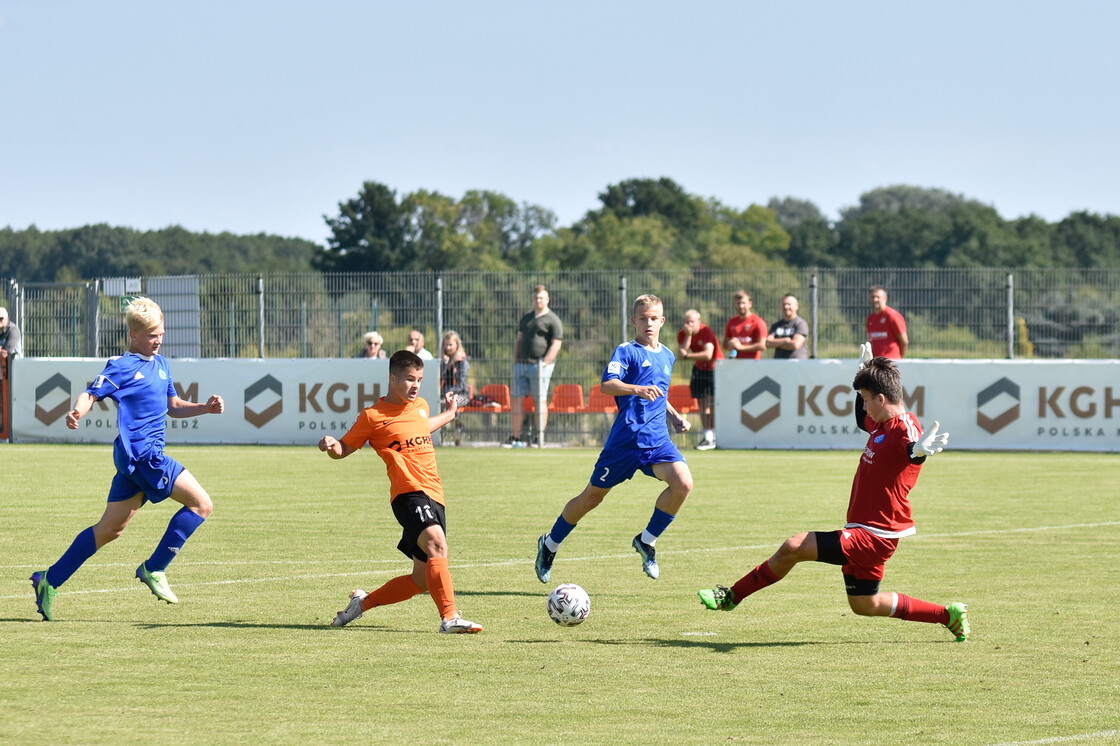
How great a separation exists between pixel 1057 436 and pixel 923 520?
8.47m

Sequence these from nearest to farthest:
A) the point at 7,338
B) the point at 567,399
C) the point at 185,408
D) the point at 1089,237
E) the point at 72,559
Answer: the point at 72,559, the point at 185,408, the point at 7,338, the point at 567,399, the point at 1089,237

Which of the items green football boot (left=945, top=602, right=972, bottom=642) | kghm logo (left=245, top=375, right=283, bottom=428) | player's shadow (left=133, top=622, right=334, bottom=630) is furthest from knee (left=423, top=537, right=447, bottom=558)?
kghm logo (left=245, top=375, right=283, bottom=428)

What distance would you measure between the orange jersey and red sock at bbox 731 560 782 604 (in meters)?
1.70

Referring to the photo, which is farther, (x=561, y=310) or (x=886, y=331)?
(x=561, y=310)

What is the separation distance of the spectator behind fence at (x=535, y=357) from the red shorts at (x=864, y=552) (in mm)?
14290

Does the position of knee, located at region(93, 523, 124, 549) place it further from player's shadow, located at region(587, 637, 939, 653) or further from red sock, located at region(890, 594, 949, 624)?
red sock, located at region(890, 594, 949, 624)

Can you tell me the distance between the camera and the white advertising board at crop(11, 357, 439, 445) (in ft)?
73.0

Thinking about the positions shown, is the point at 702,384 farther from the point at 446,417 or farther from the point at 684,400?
the point at 446,417

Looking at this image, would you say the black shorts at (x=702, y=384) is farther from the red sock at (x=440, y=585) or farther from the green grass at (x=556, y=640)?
the red sock at (x=440, y=585)

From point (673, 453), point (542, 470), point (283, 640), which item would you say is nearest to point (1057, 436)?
point (542, 470)

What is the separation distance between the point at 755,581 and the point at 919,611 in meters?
0.88

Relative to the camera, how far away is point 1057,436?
68.2 feet

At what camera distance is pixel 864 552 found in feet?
24.7

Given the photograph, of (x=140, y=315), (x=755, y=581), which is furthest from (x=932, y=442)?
(x=140, y=315)
